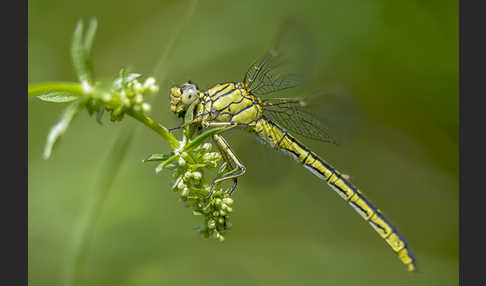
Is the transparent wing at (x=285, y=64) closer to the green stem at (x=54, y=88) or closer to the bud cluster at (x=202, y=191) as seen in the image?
the bud cluster at (x=202, y=191)

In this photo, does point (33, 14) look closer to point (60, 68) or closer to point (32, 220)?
point (60, 68)

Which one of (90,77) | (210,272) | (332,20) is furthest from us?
(332,20)

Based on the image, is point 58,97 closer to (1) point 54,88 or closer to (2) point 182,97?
(1) point 54,88

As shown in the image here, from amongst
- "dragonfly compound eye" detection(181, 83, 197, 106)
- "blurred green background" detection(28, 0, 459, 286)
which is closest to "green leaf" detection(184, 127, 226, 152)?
"dragonfly compound eye" detection(181, 83, 197, 106)

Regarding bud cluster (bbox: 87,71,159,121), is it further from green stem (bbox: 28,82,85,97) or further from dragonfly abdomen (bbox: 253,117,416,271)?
dragonfly abdomen (bbox: 253,117,416,271)

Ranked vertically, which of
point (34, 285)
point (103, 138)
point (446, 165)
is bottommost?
point (34, 285)

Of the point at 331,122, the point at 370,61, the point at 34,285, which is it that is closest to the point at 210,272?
the point at 34,285

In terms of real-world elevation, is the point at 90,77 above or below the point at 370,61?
below
